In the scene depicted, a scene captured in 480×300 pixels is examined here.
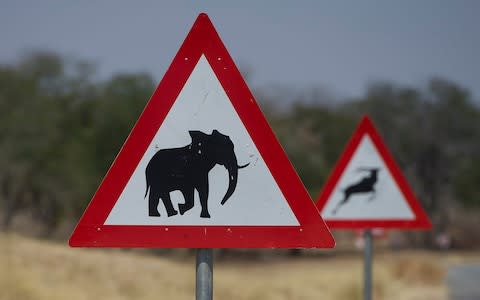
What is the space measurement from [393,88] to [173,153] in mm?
57285

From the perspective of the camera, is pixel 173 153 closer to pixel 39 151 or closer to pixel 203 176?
pixel 203 176

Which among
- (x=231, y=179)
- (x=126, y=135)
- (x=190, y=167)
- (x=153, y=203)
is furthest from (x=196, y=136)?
(x=126, y=135)

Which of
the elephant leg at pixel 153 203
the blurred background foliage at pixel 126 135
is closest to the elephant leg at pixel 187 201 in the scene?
the elephant leg at pixel 153 203

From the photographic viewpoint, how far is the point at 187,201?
4.03m

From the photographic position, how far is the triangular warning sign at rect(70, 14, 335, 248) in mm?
4008

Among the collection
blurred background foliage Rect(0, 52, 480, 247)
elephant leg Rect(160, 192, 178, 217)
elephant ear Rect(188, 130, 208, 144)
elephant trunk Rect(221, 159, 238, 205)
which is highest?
blurred background foliage Rect(0, 52, 480, 247)

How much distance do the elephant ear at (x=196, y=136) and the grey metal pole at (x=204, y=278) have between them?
0.51m

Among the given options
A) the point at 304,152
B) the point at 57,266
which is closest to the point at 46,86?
the point at 304,152

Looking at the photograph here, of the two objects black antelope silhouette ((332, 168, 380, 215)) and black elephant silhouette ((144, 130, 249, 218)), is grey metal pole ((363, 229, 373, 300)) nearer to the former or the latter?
black antelope silhouette ((332, 168, 380, 215))

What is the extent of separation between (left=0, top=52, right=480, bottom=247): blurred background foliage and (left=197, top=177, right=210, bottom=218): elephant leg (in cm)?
3442

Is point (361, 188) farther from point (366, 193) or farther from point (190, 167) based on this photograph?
point (190, 167)

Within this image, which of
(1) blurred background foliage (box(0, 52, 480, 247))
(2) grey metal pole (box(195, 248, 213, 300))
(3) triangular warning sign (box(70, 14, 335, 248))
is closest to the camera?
(2) grey metal pole (box(195, 248, 213, 300))

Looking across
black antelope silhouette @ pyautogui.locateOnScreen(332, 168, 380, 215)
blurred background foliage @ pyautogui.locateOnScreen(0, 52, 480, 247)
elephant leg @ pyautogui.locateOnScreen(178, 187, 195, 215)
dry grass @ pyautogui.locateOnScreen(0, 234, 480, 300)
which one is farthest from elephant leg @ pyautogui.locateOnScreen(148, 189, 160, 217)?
blurred background foliage @ pyautogui.locateOnScreen(0, 52, 480, 247)

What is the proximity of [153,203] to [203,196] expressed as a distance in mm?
226
